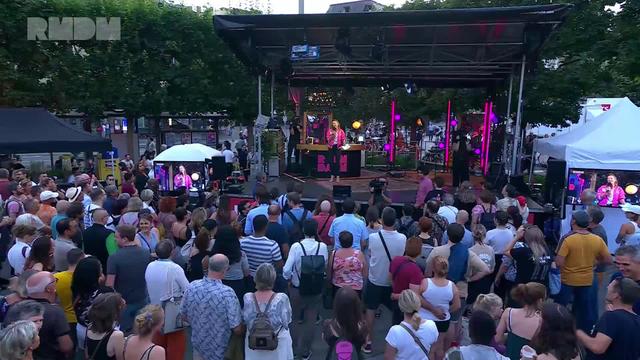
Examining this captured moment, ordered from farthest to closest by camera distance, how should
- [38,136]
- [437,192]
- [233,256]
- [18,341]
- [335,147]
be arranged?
[335,147]
[38,136]
[437,192]
[233,256]
[18,341]

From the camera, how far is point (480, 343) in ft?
9.52

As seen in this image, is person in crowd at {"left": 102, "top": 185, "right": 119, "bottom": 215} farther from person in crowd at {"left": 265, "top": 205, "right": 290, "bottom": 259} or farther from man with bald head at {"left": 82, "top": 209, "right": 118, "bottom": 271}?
person in crowd at {"left": 265, "top": 205, "right": 290, "bottom": 259}

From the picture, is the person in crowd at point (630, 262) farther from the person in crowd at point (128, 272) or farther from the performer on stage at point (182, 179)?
the performer on stage at point (182, 179)

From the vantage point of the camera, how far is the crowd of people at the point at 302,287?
3070 millimetres

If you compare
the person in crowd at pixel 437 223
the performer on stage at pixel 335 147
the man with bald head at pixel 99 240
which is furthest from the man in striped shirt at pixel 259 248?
the performer on stage at pixel 335 147

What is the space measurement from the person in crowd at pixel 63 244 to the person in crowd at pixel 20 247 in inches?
14.2

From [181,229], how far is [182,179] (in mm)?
6137

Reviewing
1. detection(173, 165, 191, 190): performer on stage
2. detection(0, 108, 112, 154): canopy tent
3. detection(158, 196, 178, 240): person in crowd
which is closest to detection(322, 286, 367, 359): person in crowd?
detection(158, 196, 178, 240): person in crowd

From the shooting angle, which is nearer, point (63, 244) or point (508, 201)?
point (63, 244)

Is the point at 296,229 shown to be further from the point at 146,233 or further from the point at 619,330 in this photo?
the point at 619,330

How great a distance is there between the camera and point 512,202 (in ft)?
22.9

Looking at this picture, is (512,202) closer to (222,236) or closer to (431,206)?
(431,206)

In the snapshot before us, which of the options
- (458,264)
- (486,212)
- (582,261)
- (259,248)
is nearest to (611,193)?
(486,212)

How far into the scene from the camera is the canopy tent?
1102 cm
